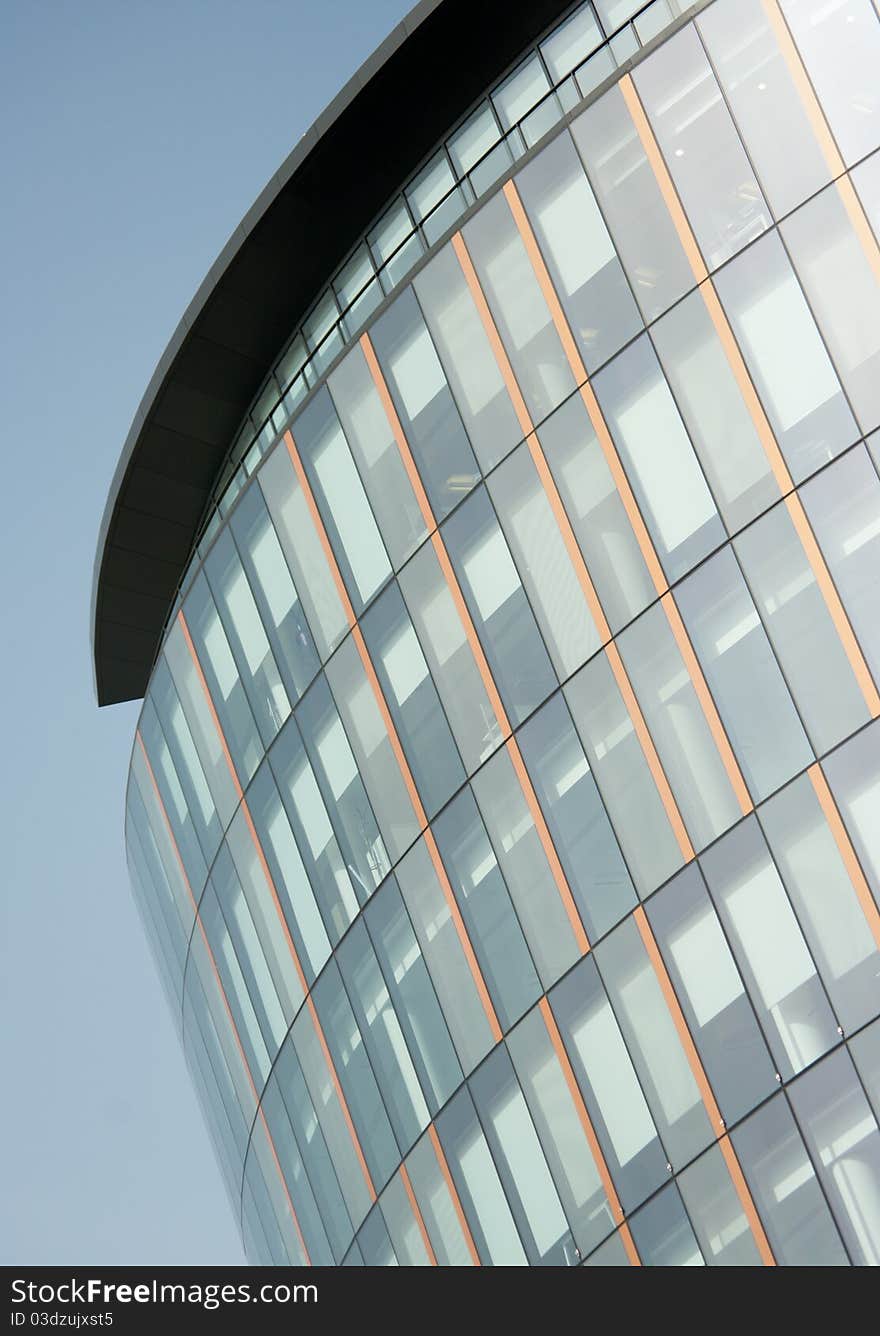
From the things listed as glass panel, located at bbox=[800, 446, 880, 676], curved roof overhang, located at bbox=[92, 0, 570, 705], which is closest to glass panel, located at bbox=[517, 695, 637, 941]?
glass panel, located at bbox=[800, 446, 880, 676]

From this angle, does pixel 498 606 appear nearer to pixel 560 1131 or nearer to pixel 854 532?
pixel 854 532

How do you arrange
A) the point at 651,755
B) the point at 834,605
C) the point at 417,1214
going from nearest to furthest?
1. the point at 834,605
2. the point at 651,755
3. the point at 417,1214

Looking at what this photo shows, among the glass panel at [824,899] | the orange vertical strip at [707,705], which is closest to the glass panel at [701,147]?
the orange vertical strip at [707,705]

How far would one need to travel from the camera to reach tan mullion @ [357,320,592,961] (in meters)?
26.6

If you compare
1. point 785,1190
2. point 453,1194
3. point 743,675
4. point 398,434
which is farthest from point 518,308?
point 453,1194

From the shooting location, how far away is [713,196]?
26.2 meters

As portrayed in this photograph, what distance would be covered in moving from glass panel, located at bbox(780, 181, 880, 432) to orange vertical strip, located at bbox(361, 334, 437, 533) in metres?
7.48

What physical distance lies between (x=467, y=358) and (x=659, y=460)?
458 centimetres

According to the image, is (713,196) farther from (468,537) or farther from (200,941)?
(200,941)

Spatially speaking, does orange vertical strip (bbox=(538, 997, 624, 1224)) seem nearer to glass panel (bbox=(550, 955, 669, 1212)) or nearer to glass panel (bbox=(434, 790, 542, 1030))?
glass panel (bbox=(550, 955, 669, 1212))

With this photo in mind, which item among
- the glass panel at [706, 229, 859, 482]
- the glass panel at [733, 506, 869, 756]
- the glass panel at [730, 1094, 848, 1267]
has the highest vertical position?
the glass panel at [706, 229, 859, 482]

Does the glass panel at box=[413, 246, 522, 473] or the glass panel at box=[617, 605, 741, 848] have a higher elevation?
the glass panel at box=[413, 246, 522, 473]

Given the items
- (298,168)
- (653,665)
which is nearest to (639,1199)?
(653,665)

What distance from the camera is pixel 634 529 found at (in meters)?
26.1
